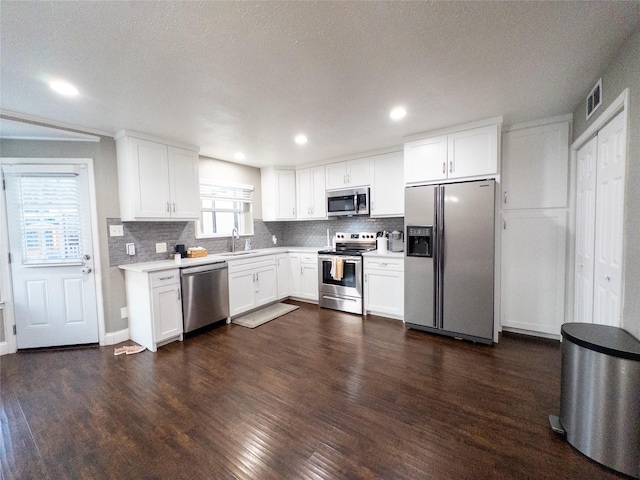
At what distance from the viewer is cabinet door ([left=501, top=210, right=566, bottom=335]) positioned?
2939mm

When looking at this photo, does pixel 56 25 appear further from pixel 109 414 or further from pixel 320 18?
pixel 109 414

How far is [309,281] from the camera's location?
15.0ft

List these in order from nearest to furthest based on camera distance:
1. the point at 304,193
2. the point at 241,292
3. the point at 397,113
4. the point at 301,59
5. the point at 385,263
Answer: the point at 301,59
the point at 397,113
the point at 385,263
the point at 241,292
the point at 304,193

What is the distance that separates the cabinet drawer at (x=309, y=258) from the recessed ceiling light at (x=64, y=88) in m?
3.32

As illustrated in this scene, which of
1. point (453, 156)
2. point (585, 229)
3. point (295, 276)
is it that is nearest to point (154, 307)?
point (295, 276)

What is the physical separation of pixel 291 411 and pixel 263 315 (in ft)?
7.10

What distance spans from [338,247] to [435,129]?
2.32m

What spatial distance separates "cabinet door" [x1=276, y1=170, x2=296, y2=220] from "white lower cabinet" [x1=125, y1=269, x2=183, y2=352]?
88.0 inches

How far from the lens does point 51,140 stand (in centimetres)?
299

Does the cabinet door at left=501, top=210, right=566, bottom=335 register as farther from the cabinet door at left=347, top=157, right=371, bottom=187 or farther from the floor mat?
the floor mat

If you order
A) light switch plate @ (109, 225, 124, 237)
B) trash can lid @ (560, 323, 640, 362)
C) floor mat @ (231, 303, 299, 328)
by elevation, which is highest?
light switch plate @ (109, 225, 124, 237)

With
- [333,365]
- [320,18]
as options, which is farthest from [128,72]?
[333,365]

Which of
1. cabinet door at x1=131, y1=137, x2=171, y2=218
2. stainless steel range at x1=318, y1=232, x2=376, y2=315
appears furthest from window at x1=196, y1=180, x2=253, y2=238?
stainless steel range at x1=318, y1=232, x2=376, y2=315

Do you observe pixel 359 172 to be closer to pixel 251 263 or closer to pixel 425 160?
pixel 425 160
